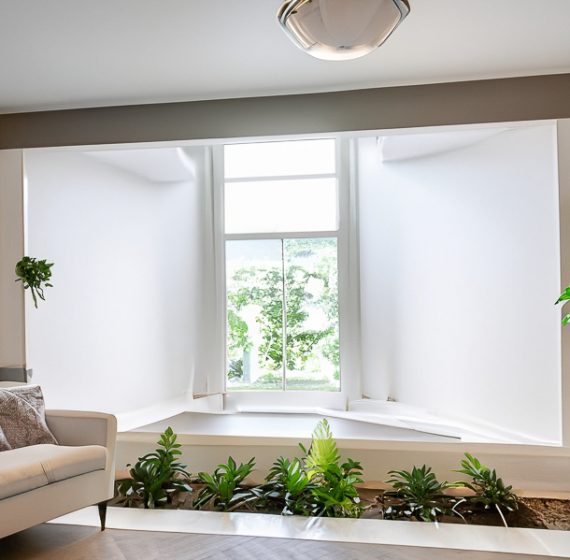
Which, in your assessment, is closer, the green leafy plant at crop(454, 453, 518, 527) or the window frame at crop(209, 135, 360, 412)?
the green leafy plant at crop(454, 453, 518, 527)

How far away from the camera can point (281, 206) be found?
27.5ft

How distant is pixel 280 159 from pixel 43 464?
5.98 metres

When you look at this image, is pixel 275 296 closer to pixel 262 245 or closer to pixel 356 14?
pixel 262 245

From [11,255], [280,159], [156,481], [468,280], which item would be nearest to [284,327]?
[280,159]

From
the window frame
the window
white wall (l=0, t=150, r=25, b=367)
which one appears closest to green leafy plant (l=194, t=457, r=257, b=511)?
white wall (l=0, t=150, r=25, b=367)

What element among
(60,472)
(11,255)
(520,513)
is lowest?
(520,513)

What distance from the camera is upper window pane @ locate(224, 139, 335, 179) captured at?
8.18 meters

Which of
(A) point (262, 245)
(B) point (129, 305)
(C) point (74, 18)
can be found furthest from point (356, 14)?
(A) point (262, 245)

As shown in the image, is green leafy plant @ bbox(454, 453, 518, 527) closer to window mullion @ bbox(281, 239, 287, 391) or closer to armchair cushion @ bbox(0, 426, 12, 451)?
armchair cushion @ bbox(0, 426, 12, 451)

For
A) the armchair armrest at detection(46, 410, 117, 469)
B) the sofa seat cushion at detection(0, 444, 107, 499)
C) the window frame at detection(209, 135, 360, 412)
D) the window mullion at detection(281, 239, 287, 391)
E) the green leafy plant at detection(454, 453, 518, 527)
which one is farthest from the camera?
the window mullion at detection(281, 239, 287, 391)

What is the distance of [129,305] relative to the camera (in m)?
6.66

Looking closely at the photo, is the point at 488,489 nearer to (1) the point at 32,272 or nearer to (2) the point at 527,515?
(2) the point at 527,515

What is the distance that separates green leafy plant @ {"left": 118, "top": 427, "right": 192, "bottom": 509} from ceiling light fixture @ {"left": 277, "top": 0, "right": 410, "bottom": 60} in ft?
9.60

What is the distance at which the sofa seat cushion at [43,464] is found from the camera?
2.87 m
